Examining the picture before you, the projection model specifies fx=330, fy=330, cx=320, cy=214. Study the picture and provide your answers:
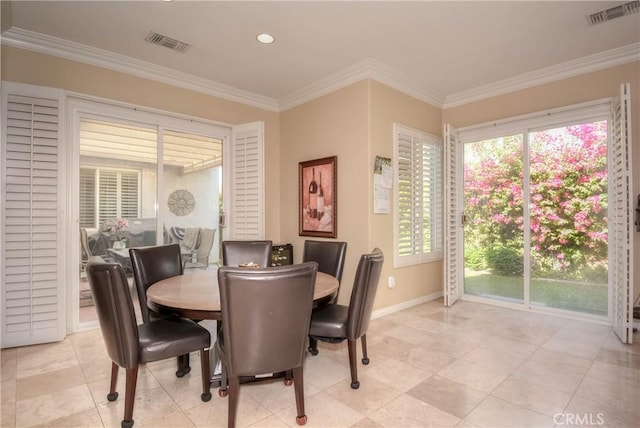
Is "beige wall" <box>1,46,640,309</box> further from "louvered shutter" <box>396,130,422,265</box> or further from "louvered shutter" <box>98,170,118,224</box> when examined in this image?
"louvered shutter" <box>98,170,118,224</box>

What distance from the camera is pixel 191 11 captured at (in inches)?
103

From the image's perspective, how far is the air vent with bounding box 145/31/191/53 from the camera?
2.97 meters

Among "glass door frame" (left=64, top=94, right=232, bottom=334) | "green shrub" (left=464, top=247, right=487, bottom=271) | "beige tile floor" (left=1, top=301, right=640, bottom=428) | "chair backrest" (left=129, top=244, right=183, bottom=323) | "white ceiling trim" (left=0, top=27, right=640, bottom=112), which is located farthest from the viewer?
"green shrub" (left=464, top=247, right=487, bottom=271)

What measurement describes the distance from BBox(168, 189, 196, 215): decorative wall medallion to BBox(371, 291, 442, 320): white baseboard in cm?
250

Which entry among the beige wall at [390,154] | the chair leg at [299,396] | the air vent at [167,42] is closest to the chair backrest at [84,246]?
the air vent at [167,42]

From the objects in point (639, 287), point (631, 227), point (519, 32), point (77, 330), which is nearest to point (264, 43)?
point (519, 32)

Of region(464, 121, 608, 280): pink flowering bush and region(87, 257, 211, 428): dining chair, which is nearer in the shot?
region(87, 257, 211, 428): dining chair

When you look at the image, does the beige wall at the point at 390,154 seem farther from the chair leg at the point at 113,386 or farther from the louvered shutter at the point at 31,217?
the louvered shutter at the point at 31,217

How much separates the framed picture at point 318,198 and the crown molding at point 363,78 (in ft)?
2.79

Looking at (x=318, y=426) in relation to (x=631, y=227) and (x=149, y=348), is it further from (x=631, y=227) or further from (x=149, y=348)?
(x=631, y=227)

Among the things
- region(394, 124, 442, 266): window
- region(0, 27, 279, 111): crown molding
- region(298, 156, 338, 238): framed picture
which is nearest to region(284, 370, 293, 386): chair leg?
region(298, 156, 338, 238): framed picture

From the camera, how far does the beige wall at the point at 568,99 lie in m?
3.24

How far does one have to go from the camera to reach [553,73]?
365 cm

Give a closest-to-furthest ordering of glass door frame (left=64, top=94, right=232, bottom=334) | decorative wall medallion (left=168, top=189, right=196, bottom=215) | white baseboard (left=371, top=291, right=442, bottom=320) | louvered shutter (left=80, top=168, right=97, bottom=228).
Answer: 1. glass door frame (left=64, top=94, right=232, bottom=334)
2. louvered shutter (left=80, top=168, right=97, bottom=228)
3. white baseboard (left=371, top=291, right=442, bottom=320)
4. decorative wall medallion (left=168, top=189, right=196, bottom=215)
